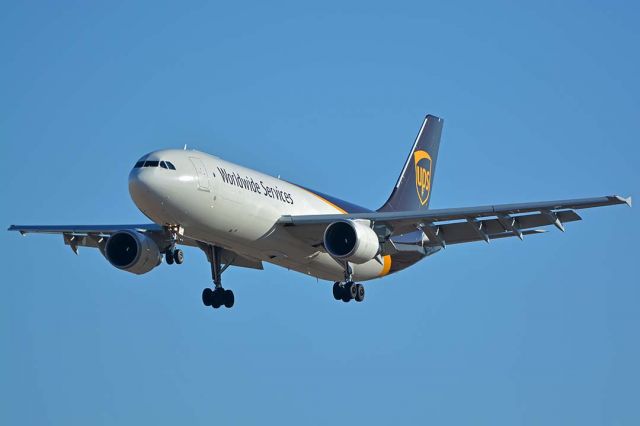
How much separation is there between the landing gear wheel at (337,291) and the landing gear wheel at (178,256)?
7328 mm

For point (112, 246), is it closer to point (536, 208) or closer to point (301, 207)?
point (301, 207)

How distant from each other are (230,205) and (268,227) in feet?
8.02

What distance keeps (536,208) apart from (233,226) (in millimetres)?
10339

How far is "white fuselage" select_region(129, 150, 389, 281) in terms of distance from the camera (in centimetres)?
4019

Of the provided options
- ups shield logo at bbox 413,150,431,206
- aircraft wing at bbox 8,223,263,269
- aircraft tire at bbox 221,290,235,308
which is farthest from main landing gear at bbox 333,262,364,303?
ups shield logo at bbox 413,150,431,206

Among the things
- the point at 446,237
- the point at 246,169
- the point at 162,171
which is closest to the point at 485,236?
the point at 446,237

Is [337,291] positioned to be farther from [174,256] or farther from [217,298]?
[174,256]

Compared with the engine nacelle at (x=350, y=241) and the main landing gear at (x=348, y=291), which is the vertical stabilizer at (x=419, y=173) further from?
the engine nacelle at (x=350, y=241)

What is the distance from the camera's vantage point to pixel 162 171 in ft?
132

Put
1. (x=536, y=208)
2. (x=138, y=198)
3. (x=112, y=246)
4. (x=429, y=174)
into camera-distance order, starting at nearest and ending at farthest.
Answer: (x=138, y=198) < (x=536, y=208) < (x=112, y=246) < (x=429, y=174)

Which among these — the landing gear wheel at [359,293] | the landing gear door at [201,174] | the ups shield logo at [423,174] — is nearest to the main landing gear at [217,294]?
the landing gear wheel at [359,293]

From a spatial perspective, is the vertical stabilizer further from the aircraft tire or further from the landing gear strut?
the landing gear strut

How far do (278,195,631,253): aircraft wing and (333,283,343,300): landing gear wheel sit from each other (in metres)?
2.25

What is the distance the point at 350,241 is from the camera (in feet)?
145
